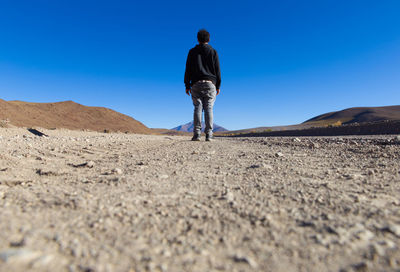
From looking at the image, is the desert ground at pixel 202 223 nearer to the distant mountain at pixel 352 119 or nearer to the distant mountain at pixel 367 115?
the distant mountain at pixel 352 119

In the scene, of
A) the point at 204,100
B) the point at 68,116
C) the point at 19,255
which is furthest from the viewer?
the point at 68,116

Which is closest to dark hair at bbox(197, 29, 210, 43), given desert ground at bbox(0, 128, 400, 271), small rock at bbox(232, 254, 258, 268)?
desert ground at bbox(0, 128, 400, 271)

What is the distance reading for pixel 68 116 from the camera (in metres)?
29.5

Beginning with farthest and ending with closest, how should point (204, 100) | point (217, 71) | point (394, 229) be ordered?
point (217, 71)
point (204, 100)
point (394, 229)

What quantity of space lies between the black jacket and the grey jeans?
0.20 m

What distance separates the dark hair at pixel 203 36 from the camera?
5660mm

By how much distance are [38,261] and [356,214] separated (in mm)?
1336

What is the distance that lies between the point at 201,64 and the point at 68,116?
29476mm

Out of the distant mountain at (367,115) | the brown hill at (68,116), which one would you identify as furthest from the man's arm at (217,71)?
the distant mountain at (367,115)

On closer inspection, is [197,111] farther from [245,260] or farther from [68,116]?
[68,116]

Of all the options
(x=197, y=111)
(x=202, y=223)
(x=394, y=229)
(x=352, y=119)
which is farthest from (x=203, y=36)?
(x=352, y=119)

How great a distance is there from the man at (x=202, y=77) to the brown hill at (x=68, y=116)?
800 inches

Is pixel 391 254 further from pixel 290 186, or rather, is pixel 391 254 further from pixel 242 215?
pixel 290 186

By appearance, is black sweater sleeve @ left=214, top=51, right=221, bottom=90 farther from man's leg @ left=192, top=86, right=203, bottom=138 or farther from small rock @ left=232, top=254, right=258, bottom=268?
small rock @ left=232, top=254, right=258, bottom=268
